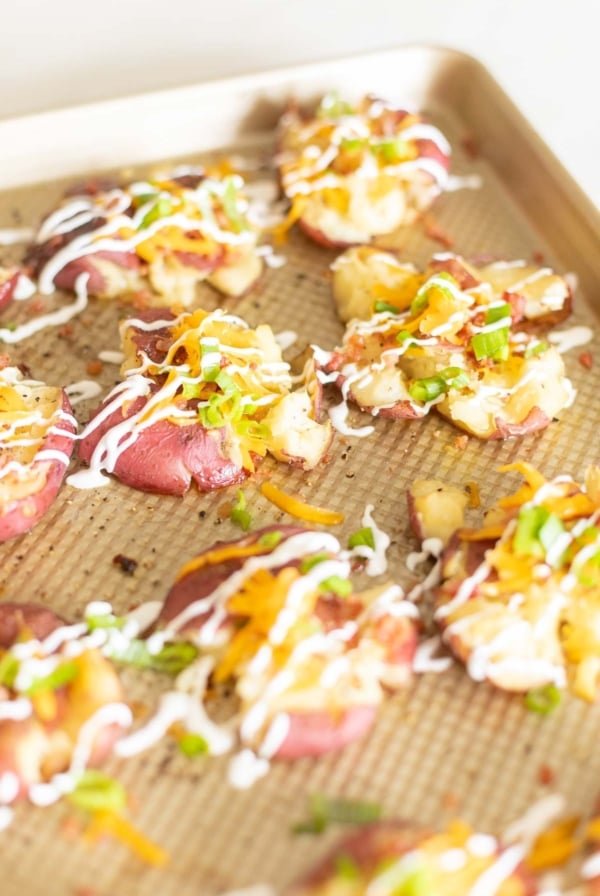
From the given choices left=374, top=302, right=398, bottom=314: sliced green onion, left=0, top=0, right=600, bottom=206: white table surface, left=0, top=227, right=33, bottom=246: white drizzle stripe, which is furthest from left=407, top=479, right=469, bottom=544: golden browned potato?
left=0, top=0, right=600, bottom=206: white table surface

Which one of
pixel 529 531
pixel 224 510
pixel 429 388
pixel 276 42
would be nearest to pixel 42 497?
pixel 224 510

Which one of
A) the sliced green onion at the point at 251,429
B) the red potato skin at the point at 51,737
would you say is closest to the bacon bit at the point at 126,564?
the red potato skin at the point at 51,737

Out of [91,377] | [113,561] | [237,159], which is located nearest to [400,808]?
[113,561]

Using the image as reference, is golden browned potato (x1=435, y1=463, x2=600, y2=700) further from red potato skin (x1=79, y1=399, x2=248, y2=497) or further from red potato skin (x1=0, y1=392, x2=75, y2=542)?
red potato skin (x1=0, y1=392, x2=75, y2=542)

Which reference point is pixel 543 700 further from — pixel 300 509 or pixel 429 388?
pixel 429 388

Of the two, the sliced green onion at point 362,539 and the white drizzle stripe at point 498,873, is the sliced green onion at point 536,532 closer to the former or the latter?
the sliced green onion at point 362,539
